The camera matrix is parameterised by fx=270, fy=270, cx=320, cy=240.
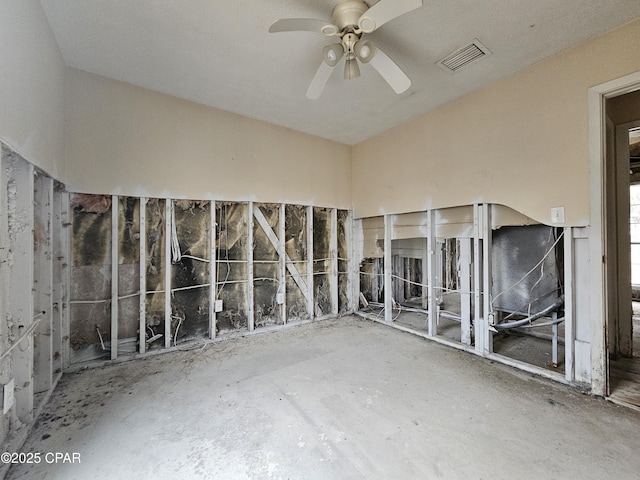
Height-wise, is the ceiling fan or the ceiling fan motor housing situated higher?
the ceiling fan motor housing

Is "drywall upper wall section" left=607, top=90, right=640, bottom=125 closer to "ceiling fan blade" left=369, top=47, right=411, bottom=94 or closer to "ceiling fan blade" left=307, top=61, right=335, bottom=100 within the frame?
"ceiling fan blade" left=369, top=47, right=411, bottom=94

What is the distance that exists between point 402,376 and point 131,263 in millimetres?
2905

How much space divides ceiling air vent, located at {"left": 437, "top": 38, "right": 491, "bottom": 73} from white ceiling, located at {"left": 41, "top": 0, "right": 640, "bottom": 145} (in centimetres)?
6

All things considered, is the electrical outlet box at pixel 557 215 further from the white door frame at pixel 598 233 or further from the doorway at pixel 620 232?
the doorway at pixel 620 232

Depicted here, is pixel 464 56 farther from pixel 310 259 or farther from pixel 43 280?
pixel 43 280

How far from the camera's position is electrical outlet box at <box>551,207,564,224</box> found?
7.41 ft

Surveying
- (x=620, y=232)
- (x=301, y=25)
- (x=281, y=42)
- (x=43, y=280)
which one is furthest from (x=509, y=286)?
(x=43, y=280)

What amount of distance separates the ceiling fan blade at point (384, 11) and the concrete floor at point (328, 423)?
248 cm

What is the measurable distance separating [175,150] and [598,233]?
3.97m

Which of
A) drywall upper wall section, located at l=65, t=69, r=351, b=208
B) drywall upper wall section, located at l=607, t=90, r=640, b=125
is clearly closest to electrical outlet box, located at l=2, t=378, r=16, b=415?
drywall upper wall section, located at l=65, t=69, r=351, b=208

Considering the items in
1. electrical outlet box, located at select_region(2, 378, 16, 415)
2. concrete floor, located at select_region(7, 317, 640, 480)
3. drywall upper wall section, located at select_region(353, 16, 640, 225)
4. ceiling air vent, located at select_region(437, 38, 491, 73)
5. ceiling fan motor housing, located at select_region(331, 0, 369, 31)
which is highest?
ceiling air vent, located at select_region(437, 38, 491, 73)

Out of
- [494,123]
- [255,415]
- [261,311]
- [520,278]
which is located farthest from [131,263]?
[520,278]

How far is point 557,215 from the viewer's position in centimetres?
228

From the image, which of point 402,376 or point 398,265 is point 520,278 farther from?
point 398,265
